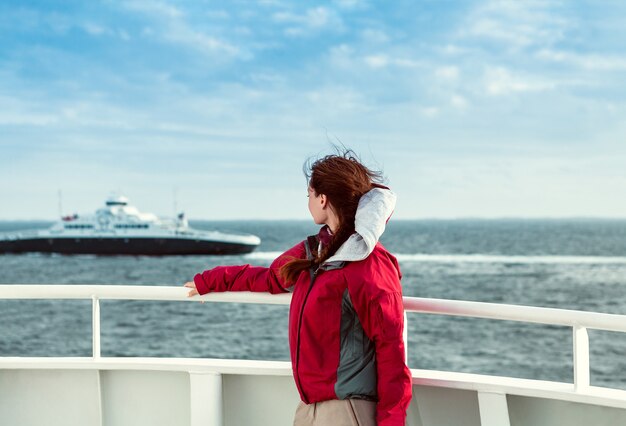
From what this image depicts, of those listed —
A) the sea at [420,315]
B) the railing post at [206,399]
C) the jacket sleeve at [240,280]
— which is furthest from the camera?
the sea at [420,315]

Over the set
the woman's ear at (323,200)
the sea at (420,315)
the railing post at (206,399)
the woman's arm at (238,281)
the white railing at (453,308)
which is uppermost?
the woman's ear at (323,200)

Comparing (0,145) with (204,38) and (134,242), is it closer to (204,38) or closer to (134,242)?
(134,242)

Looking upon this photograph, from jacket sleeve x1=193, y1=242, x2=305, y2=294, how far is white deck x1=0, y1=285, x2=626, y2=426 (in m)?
0.03

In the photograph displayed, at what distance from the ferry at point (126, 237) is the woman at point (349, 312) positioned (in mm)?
70378

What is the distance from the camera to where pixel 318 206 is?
74.5 inches

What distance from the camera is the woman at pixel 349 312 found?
5.92 ft

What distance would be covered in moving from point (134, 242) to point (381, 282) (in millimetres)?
72743

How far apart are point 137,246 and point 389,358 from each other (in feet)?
240

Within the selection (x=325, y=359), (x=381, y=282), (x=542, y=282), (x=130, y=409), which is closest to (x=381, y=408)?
(x=325, y=359)

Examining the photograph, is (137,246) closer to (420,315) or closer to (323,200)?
(420,315)

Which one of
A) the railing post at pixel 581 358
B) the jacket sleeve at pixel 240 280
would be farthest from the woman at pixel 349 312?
the railing post at pixel 581 358

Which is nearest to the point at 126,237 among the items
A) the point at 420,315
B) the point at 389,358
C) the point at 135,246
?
the point at 135,246

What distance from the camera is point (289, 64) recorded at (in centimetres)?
8219

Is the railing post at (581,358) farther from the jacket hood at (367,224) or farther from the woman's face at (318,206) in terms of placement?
the woman's face at (318,206)
